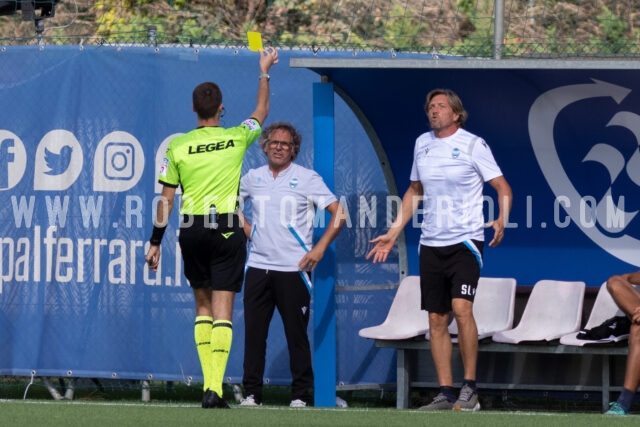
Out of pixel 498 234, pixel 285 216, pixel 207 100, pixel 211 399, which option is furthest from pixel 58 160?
pixel 498 234

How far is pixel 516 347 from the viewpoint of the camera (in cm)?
814

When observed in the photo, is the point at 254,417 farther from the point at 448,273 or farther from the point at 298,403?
the point at 448,273

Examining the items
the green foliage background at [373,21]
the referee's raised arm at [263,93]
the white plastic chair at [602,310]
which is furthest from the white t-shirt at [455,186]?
the green foliage background at [373,21]

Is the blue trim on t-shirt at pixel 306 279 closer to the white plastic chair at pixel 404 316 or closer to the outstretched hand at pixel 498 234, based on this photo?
the white plastic chair at pixel 404 316

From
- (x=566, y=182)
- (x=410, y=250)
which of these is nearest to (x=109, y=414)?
(x=410, y=250)

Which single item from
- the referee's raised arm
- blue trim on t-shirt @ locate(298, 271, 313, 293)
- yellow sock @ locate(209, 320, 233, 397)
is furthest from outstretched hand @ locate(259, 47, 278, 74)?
yellow sock @ locate(209, 320, 233, 397)

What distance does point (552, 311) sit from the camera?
853cm

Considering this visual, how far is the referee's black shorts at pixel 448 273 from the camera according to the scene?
299 inches

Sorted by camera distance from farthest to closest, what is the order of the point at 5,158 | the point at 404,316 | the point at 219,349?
the point at 5,158 < the point at 404,316 < the point at 219,349

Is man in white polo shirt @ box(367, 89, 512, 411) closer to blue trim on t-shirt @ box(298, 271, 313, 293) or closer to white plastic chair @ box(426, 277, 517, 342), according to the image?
blue trim on t-shirt @ box(298, 271, 313, 293)

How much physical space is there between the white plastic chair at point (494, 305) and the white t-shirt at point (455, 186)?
1036 millimetres

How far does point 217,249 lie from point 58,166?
2.35 meters

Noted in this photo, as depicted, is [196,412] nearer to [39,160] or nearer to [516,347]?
[516,347]

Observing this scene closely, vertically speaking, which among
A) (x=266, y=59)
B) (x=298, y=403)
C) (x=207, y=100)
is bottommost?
(x=298, y=403)
